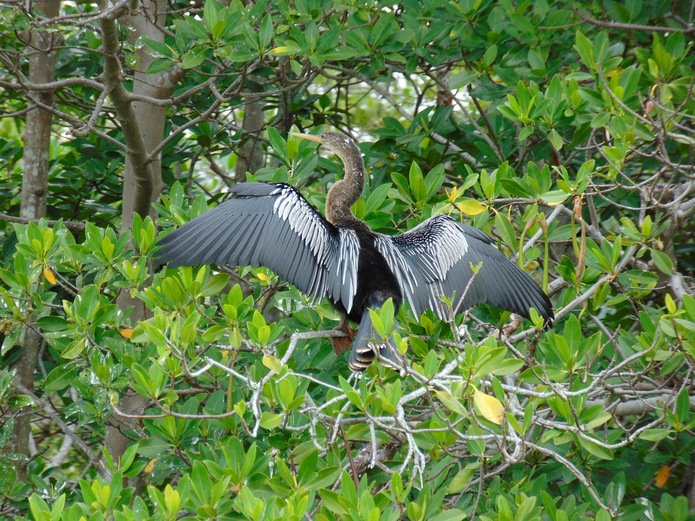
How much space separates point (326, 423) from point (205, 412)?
553mm

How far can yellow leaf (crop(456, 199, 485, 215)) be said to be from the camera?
138 inches

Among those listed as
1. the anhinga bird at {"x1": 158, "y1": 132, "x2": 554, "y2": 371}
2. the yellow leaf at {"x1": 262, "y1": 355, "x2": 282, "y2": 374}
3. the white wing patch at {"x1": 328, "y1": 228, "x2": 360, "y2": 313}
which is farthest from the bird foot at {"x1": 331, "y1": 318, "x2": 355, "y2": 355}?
the yellow leaf at {"x1": 262, "y1": 355, "x2": 282, "y2": 374}

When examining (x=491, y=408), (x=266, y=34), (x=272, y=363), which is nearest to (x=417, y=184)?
(x=266, y=34)

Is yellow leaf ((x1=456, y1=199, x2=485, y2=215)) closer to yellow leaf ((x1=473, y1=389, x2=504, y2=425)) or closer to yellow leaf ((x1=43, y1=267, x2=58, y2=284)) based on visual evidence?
yellow leaf ((x1=473, y1=389, x2=504, y2=425))

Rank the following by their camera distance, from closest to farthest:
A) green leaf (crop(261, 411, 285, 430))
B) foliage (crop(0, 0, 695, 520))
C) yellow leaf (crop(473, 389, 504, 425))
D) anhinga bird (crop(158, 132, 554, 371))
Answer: yellow leaf (crop(473, 389, 504, 425)) < green leaf (crop(261, 411, 285, 430)) < foliage (crop(0, 0, 695, 520)) < anhinga bird (crop(158, 132, 554, 371))

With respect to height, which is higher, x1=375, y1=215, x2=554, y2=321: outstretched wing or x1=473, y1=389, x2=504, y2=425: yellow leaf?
x1=473, y1=389, x2=504, y2=425: yellow leaf

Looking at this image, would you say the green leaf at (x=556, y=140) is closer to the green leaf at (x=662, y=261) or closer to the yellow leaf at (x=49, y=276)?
the green leaf at (x=662, y=261)

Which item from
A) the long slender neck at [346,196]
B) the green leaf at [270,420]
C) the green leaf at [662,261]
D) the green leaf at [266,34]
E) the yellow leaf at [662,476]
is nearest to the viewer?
the green leaf at [270,420]

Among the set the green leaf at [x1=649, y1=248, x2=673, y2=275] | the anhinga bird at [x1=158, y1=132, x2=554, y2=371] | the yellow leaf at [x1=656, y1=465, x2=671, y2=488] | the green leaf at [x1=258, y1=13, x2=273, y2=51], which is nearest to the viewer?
the green leaf at [x1=649, y1=248, x2=673, y2=275]

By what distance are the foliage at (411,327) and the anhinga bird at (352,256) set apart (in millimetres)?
112

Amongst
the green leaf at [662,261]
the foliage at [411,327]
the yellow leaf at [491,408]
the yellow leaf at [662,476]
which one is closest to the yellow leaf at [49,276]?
the foliage at [411,327]

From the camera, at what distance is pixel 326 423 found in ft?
9.56

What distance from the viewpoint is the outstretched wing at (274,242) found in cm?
344

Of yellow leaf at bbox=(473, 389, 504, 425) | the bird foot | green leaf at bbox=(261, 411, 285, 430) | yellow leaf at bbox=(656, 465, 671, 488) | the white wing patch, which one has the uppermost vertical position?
yellow leaf at bbox=(473, 389, 504, 425)
